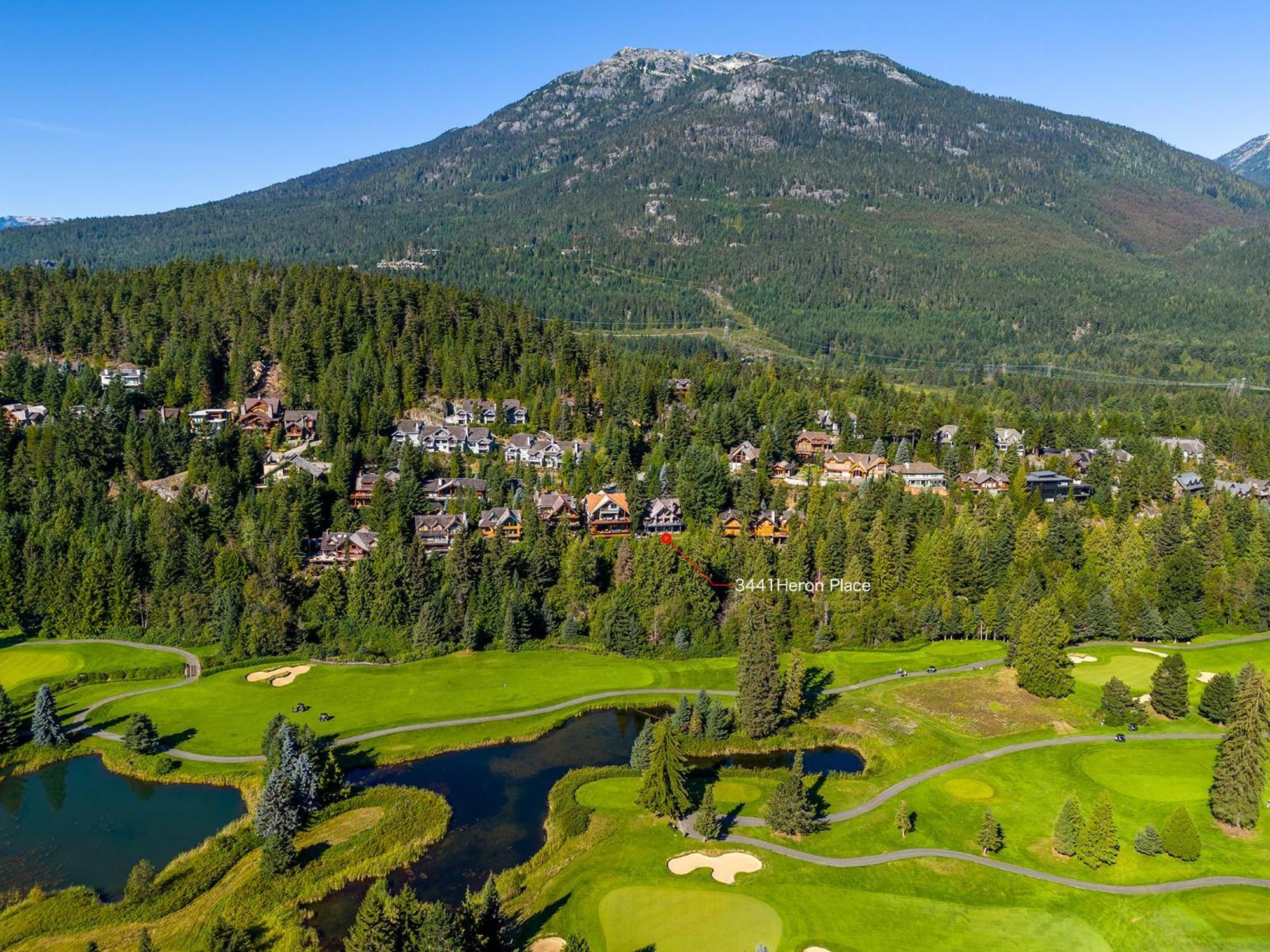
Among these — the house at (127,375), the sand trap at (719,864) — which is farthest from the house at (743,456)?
the house at (127,375)

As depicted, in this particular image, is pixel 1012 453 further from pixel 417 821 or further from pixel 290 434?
pixel 290 434

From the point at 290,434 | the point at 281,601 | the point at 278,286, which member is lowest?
the point at 281,601

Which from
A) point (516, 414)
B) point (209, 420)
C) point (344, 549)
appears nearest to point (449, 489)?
point (344, 549)

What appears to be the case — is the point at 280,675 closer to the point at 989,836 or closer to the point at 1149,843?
the point at 989,836

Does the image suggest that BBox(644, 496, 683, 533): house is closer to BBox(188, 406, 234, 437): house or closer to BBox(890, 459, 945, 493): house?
BBox(890, 459, 945, 493): house

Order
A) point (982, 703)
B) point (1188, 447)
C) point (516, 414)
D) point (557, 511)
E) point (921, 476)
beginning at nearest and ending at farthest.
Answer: point (982, 703)
point (557, 511)
point (921, 476)
point (516, 414)
point (1188, 447)

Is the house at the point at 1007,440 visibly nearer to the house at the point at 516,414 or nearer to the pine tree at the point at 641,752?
the house at the point at 516,414

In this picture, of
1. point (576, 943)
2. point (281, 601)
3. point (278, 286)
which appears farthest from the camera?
point (278, 286)

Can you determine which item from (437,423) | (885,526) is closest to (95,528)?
(437,423)
